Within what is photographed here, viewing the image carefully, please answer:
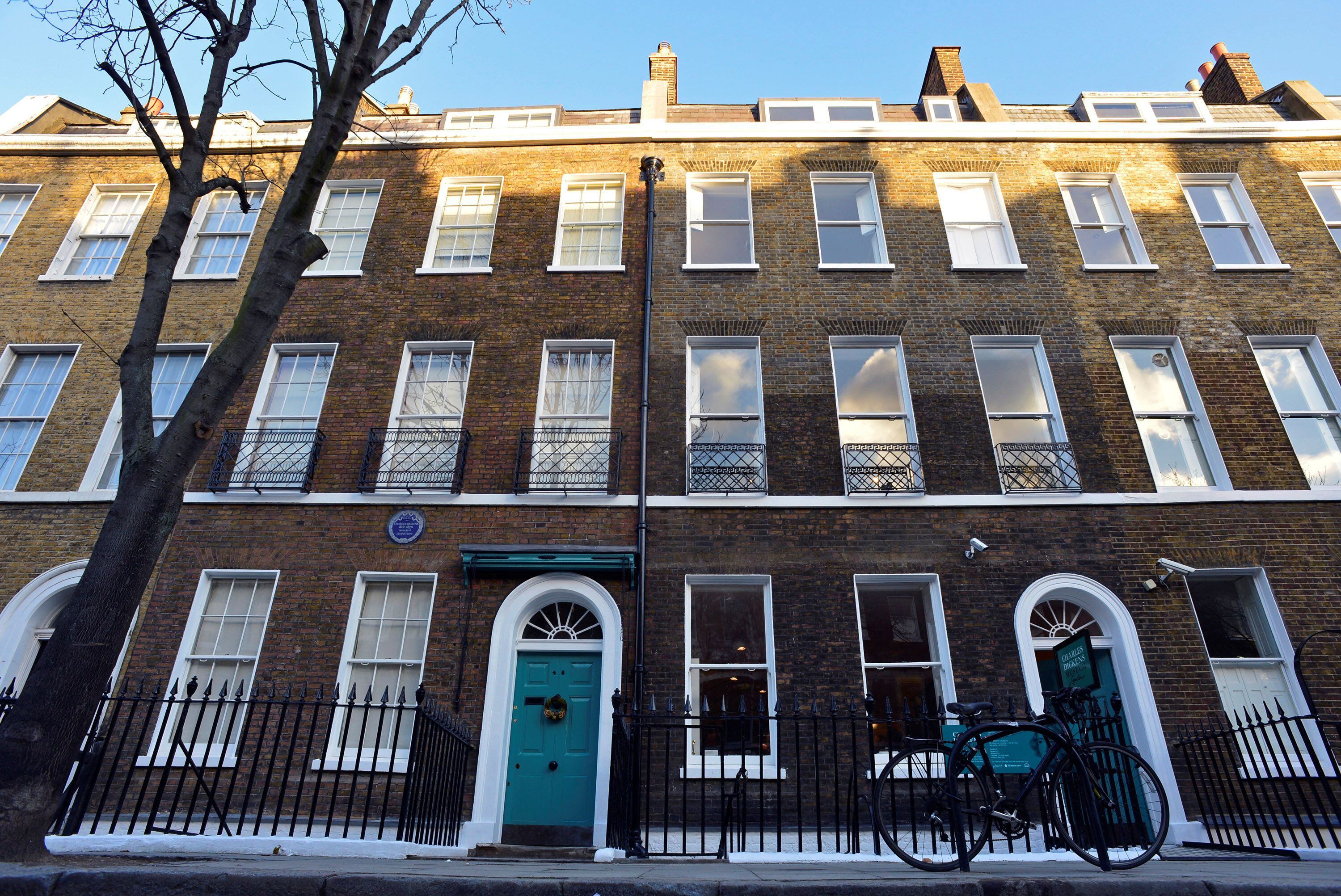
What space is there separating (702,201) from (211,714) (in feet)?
36.2

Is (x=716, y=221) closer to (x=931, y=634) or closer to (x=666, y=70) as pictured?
(x=666, y=70)

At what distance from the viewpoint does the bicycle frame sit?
5344 millimetres

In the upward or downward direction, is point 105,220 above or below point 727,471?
above

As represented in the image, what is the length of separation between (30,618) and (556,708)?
7.49 m

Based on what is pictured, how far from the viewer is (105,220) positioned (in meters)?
13.8

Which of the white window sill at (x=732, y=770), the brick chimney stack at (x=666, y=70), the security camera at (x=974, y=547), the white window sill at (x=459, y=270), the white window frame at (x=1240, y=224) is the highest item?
the brick chimney stack at (x=666, y=70)

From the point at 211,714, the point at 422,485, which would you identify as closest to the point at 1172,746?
the point at 422,485

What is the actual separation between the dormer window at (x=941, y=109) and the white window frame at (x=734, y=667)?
10.2 m

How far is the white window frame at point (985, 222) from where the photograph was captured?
40.7ft

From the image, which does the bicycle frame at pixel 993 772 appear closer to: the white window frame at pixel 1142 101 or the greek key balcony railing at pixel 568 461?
the greek key balcony railing at pixel 568 461

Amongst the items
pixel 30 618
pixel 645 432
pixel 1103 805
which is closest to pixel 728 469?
pixel 645 432

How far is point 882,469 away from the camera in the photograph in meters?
10.8

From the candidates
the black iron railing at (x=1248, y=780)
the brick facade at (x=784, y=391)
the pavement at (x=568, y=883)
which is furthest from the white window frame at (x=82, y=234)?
the black iron railing at (x=1248, y=780)

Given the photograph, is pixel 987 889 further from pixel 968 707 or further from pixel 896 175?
pixel 896 175
